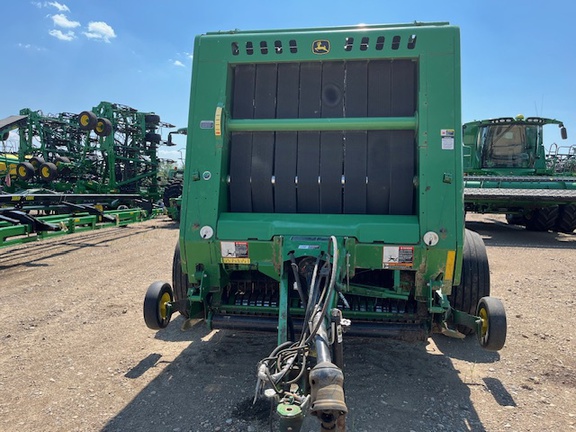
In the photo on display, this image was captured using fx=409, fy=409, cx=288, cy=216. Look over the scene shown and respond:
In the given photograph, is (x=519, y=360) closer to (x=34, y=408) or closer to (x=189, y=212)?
(x=189, y=212)

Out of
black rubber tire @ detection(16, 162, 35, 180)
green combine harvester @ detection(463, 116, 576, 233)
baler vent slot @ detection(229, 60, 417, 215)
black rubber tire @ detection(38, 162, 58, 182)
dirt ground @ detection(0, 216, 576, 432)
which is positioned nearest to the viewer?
dirt ground @ detection(0, 216, 576, 432)

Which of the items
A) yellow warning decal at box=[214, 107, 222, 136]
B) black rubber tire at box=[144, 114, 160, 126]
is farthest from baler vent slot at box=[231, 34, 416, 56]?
black rubber tire at box=[144, 114, 160, 126]

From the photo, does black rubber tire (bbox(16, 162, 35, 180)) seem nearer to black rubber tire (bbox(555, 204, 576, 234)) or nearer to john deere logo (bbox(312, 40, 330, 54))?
john deere logo (bbox(312, 40, 330, 54))

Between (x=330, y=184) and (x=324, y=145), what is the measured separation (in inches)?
12.6

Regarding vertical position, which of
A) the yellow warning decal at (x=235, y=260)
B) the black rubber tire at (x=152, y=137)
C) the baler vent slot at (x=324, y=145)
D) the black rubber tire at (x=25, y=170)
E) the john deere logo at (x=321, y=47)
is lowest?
the yellow warning decal at (x=235, y=260)

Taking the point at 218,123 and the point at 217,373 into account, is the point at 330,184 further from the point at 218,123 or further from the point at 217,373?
the point at 217,373

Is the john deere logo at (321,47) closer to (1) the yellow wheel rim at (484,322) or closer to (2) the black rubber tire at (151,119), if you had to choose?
(1) the yellow wheel rim at (484,322)

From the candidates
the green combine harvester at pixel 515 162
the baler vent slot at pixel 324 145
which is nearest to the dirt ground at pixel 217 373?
the baler vent slot at pixel 324 145

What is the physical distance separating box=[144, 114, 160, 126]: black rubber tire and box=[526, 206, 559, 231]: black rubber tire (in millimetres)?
12991

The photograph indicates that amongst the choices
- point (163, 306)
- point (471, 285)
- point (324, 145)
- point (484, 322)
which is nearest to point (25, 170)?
point (163, 306)

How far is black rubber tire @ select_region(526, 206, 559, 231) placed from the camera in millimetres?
11336

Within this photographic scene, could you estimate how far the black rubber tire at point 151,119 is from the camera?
1525 cm

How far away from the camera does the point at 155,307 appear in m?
3.15

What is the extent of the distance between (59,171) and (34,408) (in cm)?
1350
